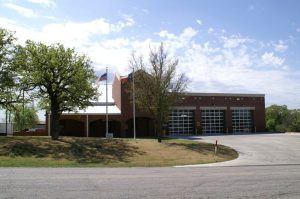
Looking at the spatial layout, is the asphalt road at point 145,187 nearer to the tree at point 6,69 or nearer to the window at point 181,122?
the tree at point 6,69

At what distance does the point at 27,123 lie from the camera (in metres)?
80.2

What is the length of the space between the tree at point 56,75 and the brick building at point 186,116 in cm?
1566

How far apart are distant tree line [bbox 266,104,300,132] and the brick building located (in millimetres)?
4689

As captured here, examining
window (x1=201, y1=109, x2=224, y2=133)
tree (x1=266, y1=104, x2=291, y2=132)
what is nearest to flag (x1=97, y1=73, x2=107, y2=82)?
window (x1=201, y1=109, x2=224, y2=133)

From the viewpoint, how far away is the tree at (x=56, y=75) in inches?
1457

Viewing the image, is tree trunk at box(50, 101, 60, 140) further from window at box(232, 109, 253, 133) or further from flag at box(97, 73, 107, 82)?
window at box(232, 109, 253, 133)

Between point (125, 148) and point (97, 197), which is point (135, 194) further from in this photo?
point (125, 148)

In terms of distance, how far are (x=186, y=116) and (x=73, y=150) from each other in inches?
1290

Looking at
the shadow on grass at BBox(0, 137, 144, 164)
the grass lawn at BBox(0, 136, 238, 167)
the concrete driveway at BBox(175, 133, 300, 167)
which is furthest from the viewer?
the concrete driveway at BBox(175, 133, 300, 167)

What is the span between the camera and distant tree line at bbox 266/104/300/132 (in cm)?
7138

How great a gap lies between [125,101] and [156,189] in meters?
44.1

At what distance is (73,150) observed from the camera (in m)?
33.0

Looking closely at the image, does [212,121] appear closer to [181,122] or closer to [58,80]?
[181,122]

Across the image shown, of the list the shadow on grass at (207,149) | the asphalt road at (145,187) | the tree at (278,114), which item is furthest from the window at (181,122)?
the asphalt road at (145,187)
